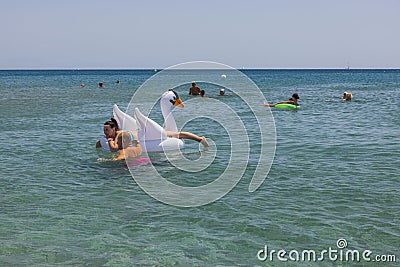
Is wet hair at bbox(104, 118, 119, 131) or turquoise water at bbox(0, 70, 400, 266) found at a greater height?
wet hair at bbox(104, 118, 119, 131)

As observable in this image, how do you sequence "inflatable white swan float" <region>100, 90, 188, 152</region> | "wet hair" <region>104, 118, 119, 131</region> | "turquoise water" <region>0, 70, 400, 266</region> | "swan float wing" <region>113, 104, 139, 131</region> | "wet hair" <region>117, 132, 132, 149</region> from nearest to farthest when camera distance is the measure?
"turquoise water" <region>0, 70, 400, 266</region>, "wet hair" <region>104, 118, 119, 131</region>, "wet hair" <region>117, 132, 132, 149</region>, "inflatable white swan float" <region>100, 90, 188, 152</region>, "swan float wing" <region>113, 104, 139, 131</region>

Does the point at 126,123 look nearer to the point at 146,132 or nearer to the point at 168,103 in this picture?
the point at 146,132

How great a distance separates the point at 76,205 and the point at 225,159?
4.88 metres

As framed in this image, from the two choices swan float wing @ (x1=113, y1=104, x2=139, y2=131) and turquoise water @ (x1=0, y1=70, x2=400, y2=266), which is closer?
turquoise water @ (x1=0, y1=70, x2=400, y2=266)

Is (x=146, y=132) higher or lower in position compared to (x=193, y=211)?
higher

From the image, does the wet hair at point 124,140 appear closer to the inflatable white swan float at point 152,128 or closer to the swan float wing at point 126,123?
the inflatable white swan float at point 152,128

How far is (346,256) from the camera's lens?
6.26 m

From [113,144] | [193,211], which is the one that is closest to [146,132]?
[113,144]

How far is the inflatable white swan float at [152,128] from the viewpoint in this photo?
482 inches

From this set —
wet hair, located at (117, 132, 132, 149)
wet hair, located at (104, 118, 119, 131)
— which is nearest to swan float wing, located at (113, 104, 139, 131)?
wet hair, located at (104, 118, 119, 131)

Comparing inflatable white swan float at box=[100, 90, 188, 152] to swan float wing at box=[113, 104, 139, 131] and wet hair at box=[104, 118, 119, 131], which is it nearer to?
swan float wing at box=[113, 104, 139, 131]

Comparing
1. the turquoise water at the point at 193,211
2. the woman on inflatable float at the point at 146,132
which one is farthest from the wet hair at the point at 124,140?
the turquoise water at the point at 193,211

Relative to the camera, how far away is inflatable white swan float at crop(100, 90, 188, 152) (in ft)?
40.2

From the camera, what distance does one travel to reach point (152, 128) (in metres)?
12.3
